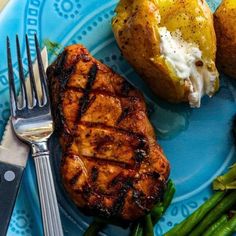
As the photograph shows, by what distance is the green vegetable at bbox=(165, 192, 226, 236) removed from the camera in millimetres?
3021

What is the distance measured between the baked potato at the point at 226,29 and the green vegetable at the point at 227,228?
71cm

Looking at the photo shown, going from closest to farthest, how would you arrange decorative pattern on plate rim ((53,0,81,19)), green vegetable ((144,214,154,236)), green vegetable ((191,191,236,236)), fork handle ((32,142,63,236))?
fork handle ((32,142,63,236)), green vegetable ((144,214,154,236)), green vegetable ((191,191,236,236)), decorative pattern on plate rim ((53,0,81,19))

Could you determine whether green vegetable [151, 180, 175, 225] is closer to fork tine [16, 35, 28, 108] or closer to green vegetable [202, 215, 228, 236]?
green vegetable [202, 215, 228, 236]

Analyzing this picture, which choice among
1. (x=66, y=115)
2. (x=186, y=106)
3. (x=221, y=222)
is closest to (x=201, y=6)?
(x=186, y=106)

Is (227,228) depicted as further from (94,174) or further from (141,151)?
(94,174)

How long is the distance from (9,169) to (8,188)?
0.08 m

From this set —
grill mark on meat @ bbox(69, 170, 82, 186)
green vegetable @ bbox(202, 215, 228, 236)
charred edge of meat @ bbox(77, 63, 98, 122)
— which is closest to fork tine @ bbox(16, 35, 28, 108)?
charred edge of meat @ bbox(77, 63, 98, 122)

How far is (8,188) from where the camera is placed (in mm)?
2877

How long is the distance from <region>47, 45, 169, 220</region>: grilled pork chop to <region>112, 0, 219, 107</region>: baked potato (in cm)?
15

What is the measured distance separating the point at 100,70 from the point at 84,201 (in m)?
0.56

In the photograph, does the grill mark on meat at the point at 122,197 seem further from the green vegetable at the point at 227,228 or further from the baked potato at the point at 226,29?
the baked potato at the point at 226,29

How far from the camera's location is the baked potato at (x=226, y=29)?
3012 millimetres

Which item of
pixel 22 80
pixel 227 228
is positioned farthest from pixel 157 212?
pixel 22 80

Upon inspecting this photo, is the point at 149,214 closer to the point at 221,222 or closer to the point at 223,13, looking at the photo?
the point at 221,222
